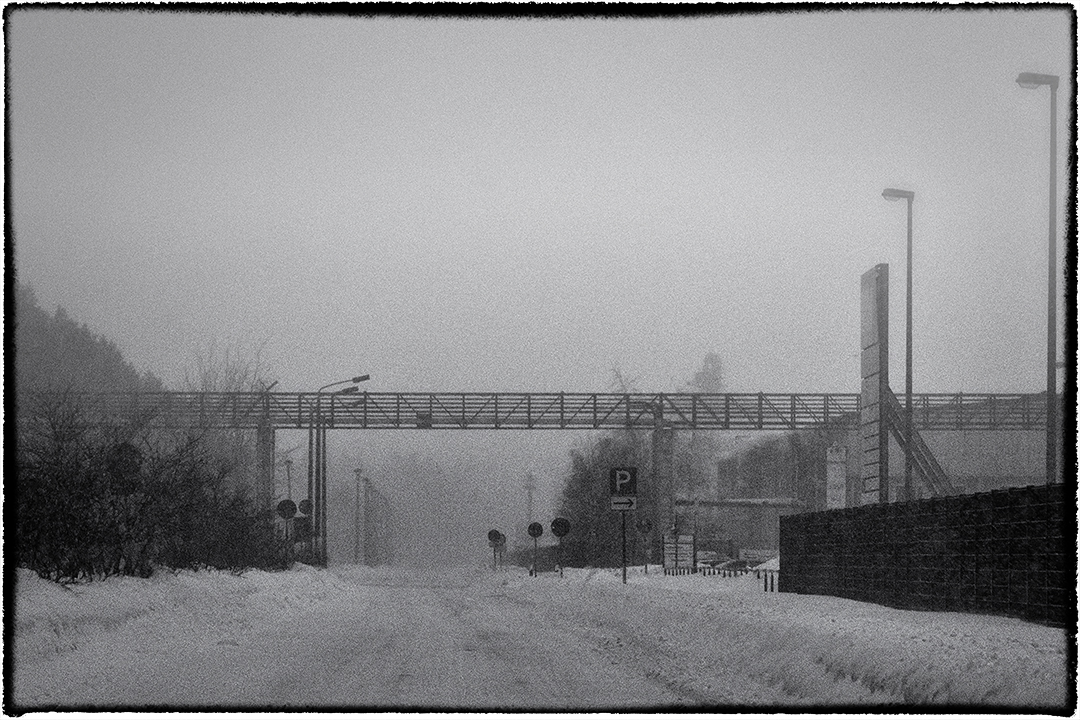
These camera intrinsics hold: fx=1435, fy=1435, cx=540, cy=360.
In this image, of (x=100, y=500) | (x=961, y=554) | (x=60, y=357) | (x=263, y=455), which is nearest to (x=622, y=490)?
(x=60, y=357)

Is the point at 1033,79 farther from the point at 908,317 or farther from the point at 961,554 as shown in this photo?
the point at 908,317

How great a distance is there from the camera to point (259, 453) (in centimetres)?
5397

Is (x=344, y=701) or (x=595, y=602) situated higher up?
(x=344, y=701)

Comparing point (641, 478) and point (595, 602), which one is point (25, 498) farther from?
point (641, 478)

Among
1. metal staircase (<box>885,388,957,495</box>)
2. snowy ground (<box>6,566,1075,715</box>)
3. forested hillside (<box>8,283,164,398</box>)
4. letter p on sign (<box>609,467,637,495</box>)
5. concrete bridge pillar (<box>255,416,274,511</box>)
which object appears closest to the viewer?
snowy ground (<box>6,566,1075,715</box>)

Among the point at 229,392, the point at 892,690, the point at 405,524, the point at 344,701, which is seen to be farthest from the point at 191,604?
the point at 405,524

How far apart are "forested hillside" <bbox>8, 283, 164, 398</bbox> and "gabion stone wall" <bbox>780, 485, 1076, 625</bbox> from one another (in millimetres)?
8180

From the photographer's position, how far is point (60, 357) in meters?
22.6

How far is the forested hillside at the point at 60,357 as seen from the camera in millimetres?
13273

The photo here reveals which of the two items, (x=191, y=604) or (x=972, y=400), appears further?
(x=972, y=400)

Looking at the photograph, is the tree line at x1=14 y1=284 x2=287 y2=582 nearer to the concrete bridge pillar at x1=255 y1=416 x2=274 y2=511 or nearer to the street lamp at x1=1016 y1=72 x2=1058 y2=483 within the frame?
the street lamp at x1=1016 y1=72 x2=1058 y2=483

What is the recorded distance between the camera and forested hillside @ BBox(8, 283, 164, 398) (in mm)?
→ 13273

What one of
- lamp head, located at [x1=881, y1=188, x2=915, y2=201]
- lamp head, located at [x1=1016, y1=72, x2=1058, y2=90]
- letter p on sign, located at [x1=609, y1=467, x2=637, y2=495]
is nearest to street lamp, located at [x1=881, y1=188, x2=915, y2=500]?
lamp head, located at [x1=881, y1=188, x2=915, y2=201]

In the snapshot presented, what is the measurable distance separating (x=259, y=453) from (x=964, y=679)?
46.5 metres
